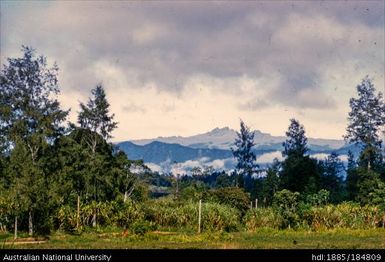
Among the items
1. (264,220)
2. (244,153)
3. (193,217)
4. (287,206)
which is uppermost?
(244,153)

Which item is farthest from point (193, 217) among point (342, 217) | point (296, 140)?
point (296, 140)

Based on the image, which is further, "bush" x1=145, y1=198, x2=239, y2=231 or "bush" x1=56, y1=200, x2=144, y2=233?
"bush" x1=145, y1=198, x2=239, y2=231

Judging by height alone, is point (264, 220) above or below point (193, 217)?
below

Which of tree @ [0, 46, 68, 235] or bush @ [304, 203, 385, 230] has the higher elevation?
tree @ [0, 46, 68, 235]

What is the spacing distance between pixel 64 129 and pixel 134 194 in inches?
628

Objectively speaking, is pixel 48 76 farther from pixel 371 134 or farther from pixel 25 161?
pixel 371 134

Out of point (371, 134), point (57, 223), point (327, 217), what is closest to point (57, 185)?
point (57, 223)

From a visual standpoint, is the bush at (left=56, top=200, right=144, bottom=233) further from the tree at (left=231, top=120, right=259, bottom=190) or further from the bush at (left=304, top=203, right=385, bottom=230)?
the tree at (left=231, top=120, right=259, bottom=190)

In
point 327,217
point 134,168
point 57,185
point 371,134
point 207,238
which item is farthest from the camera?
point 371,134

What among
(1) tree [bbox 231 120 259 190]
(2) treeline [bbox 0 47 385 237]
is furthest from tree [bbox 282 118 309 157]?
(2) treeline [bbox 0 47 385 237]

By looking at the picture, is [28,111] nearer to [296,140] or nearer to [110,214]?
[110,214]

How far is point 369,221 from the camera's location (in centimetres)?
4641

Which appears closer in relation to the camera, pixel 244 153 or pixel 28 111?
pixel 28 111

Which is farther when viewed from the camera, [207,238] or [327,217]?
[327,217]
